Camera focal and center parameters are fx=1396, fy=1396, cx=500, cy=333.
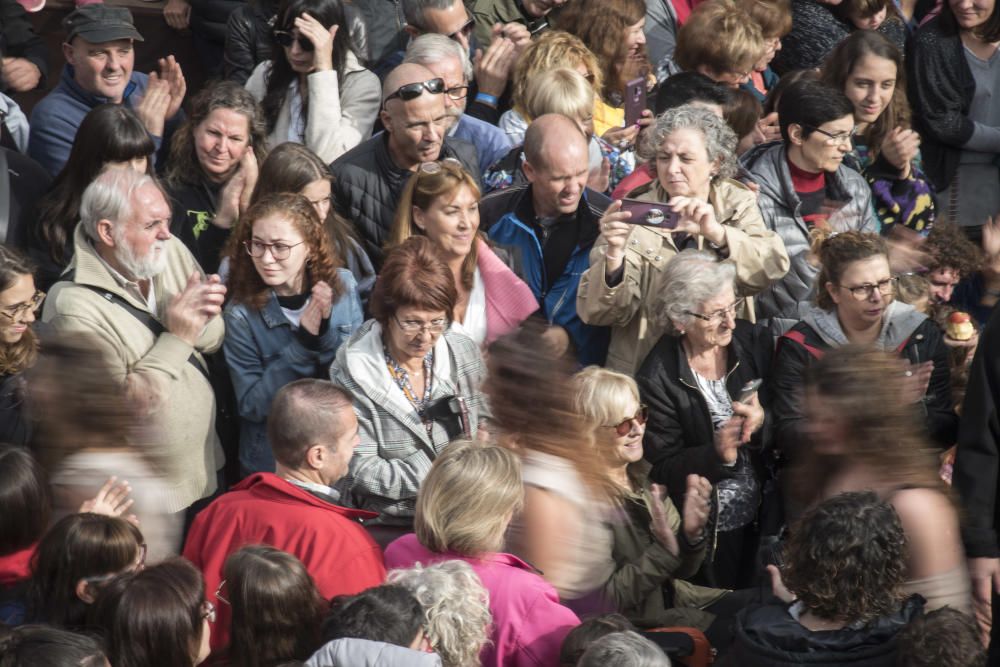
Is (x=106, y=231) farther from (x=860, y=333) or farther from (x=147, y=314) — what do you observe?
(x=860, y=333)

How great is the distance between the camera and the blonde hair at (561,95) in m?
6.69

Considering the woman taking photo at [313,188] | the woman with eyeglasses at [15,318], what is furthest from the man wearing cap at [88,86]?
the woman with eyeglasses at [15,318]

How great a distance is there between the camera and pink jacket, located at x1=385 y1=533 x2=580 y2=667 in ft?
12.6

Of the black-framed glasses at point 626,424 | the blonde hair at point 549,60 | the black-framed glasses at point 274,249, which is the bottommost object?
the black-framed glasses at point 626,424

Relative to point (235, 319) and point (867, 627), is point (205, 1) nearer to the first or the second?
point (235, 319)

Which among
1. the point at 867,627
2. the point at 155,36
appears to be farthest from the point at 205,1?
the point at 867,627

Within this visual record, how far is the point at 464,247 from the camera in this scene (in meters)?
5.75

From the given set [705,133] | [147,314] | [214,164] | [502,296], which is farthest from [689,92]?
[147,314]

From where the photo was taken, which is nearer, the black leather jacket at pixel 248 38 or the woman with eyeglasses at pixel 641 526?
the woman with eyeglasses at pixel 641 526

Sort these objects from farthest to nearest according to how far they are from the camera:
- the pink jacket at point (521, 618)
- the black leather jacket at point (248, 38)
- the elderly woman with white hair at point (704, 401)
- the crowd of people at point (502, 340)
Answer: the black leather jacket at point (248, 38) → the elderly woman with white hair at point (704, 401) → the pink jacket at point (521, 618) → the crowd of people at point (502, 340)

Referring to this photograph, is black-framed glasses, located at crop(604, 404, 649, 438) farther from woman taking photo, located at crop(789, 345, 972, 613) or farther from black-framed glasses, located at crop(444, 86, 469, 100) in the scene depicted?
black-framed glasses, located at crop(444, 86, 469, 100)

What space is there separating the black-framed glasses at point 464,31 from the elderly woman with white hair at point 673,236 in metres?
1.87

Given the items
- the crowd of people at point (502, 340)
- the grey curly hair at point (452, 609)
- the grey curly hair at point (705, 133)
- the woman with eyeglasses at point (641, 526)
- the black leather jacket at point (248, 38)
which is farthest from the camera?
the black leather jacket at point (248, 38)

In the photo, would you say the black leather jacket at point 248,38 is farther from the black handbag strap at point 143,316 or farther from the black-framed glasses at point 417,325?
the black-framed glasses at point 417,325
